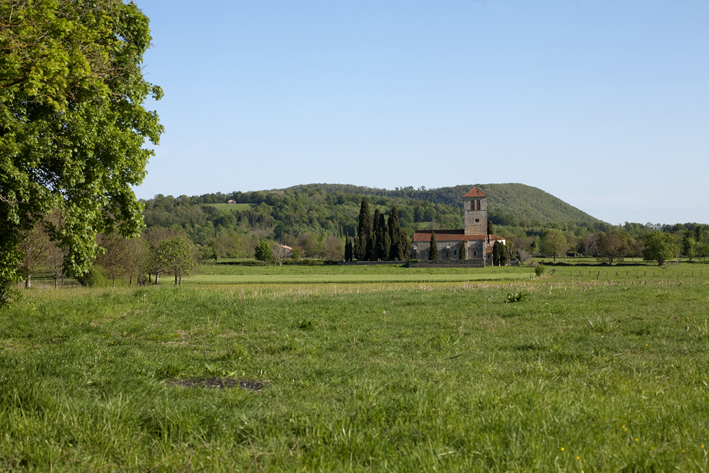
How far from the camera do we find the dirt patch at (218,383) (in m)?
7.65

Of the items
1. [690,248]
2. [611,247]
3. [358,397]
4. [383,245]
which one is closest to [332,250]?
[383,245]

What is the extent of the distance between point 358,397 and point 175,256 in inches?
2044

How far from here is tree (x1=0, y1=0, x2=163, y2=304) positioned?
9.95 meters

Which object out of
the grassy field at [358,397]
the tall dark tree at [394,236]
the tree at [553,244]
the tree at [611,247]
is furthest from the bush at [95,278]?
the tree at [553,244]

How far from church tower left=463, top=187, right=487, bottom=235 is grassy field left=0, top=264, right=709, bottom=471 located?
337 ft

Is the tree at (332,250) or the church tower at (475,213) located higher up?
the church tower at (475,213)

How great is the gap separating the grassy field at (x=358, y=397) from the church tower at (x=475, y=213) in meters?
103

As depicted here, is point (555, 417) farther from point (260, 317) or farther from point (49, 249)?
point (49, 249)

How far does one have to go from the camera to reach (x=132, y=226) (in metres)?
15.6

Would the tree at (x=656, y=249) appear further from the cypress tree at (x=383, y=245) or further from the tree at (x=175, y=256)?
the tree at (x=175, y=256)

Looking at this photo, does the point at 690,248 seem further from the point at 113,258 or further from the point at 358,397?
the point at 358,397

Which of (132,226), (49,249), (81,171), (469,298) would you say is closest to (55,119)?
(81,171)

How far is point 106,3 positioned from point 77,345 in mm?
10070

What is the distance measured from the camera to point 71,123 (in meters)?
12.7
